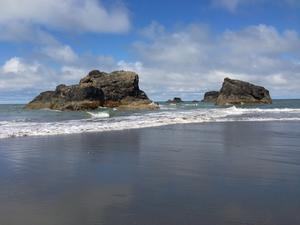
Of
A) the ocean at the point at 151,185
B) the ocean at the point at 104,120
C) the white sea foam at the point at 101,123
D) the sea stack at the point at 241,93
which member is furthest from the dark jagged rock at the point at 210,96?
the ocean at the point at 151,185

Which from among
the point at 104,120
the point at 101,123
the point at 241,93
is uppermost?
the point at 241,93

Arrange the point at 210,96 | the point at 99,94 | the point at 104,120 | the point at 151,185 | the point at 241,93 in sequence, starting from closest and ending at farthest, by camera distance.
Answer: the point at 151,185 → the point at 104,120 → the point at 99,94 → the point at 241,93 → the point at 210,96

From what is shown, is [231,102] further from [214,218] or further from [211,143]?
[214,218]

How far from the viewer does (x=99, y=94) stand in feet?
227

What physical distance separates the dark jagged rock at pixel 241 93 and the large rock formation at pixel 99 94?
1215 inches

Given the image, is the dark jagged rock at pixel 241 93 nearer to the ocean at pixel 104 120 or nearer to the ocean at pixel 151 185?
the ocean at pixel 104 120

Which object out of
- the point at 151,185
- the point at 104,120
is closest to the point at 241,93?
the point at 104,120

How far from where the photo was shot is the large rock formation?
2539 inches

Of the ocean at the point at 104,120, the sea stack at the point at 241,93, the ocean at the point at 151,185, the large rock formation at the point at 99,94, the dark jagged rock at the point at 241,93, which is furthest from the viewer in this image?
the dark jagged rock at the point at 241,93

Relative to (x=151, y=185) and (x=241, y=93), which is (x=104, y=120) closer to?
(x=151, y=185)

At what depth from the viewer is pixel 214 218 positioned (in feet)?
18.7

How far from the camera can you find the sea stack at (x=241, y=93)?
99756 millimetres

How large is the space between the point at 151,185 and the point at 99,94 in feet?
204

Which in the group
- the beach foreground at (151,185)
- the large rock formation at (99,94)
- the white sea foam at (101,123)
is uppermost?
the large rock formation at (99,94)
